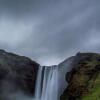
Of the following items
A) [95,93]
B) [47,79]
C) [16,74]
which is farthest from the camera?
[16,74]

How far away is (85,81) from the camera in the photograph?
A: 498 ft

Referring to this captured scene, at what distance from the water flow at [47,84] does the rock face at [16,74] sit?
18.0ft

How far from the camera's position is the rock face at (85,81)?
5551 inches

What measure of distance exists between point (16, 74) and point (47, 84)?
2235cm

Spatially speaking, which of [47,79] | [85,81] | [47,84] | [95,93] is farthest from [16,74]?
[95,93]

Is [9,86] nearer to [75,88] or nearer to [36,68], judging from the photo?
[36,68]

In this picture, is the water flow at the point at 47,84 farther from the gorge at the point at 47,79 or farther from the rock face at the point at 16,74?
the rock face at the point at 16,74

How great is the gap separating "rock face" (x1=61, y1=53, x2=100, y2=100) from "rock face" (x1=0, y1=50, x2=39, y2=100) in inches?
864

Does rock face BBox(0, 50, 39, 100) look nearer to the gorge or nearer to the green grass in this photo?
the gorge

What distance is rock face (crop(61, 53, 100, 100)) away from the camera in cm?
A: 14099

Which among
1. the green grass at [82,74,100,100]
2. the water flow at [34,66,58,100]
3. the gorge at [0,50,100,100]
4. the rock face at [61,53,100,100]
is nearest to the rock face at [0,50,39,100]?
the gorge at [0,50,100,100]

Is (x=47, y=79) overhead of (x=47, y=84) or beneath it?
overhead

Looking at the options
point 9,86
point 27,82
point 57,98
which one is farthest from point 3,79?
point 57,98

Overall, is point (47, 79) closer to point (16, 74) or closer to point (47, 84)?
point (47, 84)
